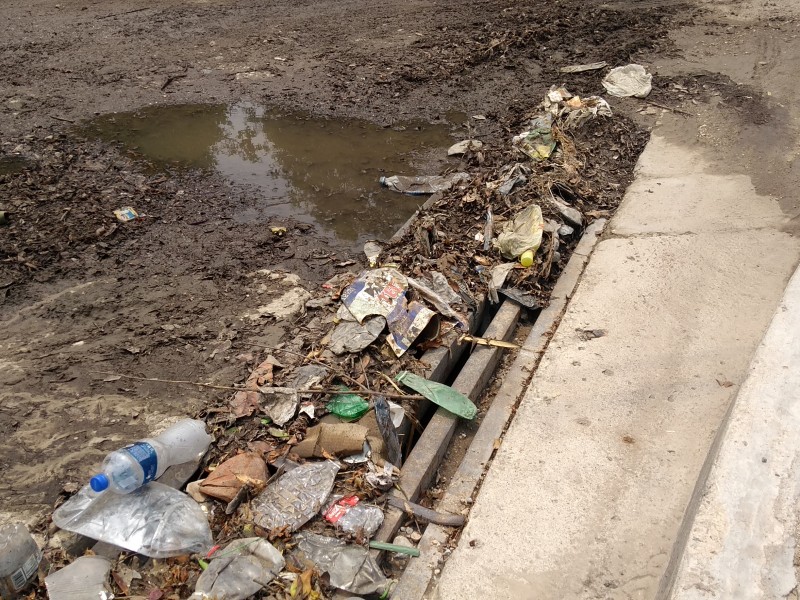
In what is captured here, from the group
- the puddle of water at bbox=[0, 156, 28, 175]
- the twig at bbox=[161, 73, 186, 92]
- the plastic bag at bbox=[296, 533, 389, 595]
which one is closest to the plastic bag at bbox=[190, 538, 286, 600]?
the plastic bag at bbox=[296, 533, 389, 595]


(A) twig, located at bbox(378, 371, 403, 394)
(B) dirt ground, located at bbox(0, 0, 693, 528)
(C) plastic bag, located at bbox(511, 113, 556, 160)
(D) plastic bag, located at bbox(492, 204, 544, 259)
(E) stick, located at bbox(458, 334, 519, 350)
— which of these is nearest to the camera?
(A) twig, located at bbox(378, 371, 403, 394)

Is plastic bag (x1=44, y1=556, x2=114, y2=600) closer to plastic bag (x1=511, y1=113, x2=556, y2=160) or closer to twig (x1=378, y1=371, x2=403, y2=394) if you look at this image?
twig (x1=378, y1=371, x2=403, y2=394)

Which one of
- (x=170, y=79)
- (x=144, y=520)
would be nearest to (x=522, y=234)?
(x=144, y=520)

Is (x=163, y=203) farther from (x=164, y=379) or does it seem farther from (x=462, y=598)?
(x=462, y=598)

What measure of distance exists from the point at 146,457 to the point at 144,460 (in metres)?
0.02

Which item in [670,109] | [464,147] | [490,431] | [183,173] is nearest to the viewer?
[490,431]

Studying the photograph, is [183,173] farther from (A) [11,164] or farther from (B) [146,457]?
(B) [146,457]

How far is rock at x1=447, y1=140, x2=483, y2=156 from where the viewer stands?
6.80 metres

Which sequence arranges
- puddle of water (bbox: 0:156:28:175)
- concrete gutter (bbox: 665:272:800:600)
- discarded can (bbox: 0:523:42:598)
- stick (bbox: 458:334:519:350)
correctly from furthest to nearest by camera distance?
puddle of water (bbox: 0:156:28:175) < stick (bbox: 458:334:519:350) < discarded can (bbox: 0:523:42:598) < concrete gutter (bbox: 665:272:800:600)

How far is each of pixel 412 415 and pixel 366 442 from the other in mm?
393

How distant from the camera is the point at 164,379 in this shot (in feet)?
13.6

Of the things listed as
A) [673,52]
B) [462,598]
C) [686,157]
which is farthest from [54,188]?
[673,52]

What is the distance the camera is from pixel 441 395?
3.82 m

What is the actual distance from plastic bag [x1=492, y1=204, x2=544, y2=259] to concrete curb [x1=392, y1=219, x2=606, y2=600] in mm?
358
